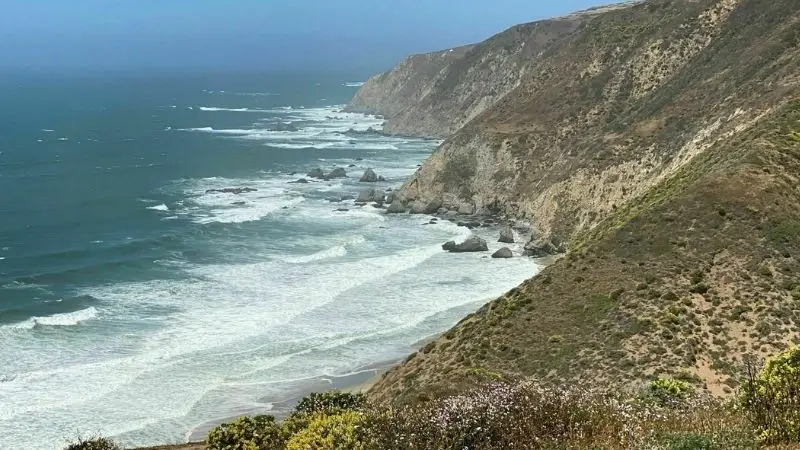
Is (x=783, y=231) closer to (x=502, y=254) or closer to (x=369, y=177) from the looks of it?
(x=502, y=254)

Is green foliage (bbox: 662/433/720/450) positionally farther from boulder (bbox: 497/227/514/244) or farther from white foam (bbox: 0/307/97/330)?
boulder (bbox: 497/227/514/244)

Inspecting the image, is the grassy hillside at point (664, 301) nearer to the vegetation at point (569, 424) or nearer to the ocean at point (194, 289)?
the vegetation at point (569, 424)

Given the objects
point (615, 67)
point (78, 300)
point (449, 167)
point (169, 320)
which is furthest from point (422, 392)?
point (615, 67)

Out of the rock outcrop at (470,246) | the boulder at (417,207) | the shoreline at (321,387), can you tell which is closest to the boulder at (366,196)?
the boulder at (417,207)

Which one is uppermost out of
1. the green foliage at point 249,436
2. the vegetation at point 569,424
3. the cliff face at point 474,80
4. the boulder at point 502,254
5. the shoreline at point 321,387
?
the cliff face at point 474,80

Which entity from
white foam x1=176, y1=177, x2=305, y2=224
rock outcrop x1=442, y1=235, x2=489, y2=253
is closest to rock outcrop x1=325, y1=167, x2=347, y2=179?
white foam x1=176, y1=177, x2=305, y2=224

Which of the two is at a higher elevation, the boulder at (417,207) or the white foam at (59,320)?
the boulder at (417,207)

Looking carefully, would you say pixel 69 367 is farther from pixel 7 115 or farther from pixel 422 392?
pixel 7 115
